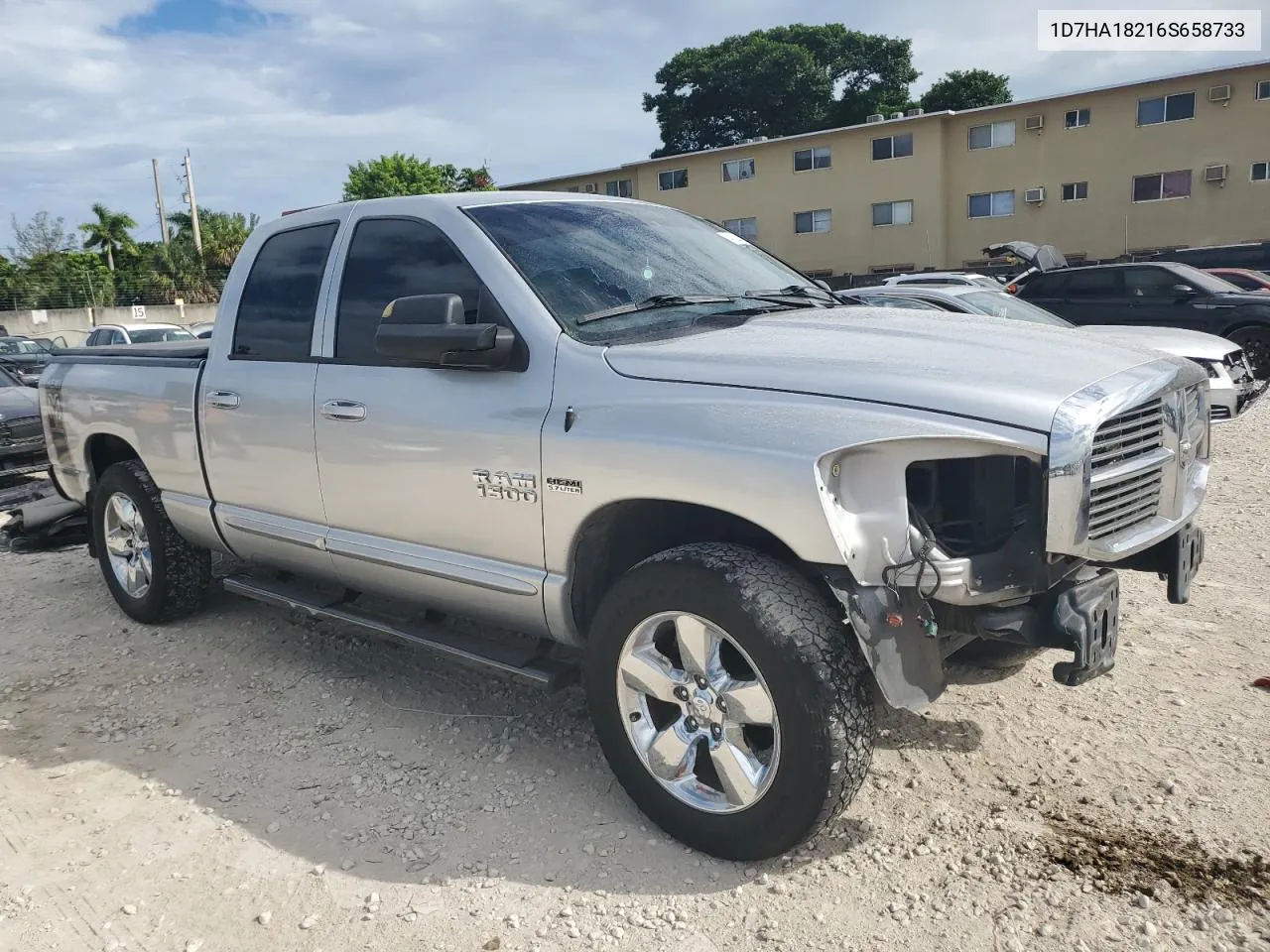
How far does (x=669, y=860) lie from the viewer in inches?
114

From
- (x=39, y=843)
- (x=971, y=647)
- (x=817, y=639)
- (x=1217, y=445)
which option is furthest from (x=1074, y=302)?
(x=39, y=843)

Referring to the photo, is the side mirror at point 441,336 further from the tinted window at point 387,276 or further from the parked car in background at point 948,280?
the parked car in background at point 948,280

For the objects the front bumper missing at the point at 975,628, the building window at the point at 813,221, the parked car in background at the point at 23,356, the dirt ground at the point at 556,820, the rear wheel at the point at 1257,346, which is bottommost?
the dirt ground at the point at 556,820

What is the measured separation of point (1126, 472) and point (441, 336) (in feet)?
6.56

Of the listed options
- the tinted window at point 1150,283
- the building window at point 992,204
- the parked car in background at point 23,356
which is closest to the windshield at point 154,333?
the parked car in background at point 23,356

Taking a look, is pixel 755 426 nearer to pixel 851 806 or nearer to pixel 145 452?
pixel 851 806

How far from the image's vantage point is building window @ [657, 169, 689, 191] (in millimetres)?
39625

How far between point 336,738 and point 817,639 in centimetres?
213

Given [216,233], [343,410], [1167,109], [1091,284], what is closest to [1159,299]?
[1091,284]

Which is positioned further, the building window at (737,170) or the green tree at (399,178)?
the green tree at (399,178)

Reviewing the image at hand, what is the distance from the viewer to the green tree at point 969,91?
49000 mm

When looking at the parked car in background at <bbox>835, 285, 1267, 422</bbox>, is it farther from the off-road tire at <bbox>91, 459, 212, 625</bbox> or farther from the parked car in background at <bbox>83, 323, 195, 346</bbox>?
the parked car in background at <bbox>83, 323, 195, 346</bbox>

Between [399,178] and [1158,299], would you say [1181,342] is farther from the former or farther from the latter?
[399,178]

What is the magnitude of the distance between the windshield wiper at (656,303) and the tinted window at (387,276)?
1.43ft
